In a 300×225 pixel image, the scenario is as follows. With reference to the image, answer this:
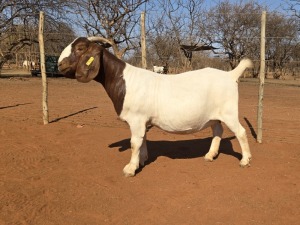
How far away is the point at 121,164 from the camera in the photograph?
208 inches

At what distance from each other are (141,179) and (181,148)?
170cm

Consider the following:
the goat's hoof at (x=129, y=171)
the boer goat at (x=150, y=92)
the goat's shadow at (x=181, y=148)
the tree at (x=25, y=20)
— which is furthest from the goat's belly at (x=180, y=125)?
the tree at (x=25, y=20)

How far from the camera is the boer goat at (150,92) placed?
4.56 metres

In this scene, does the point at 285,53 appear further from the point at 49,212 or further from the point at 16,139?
the point at 49,212

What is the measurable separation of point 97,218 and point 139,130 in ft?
5.07

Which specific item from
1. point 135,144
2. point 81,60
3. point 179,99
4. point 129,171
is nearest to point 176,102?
point 179,99

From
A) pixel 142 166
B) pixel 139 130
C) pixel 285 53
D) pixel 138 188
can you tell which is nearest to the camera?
pixel 138 188

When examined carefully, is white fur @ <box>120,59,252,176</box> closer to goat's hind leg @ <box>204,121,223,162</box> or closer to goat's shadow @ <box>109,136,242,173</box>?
goat's hind leg @ <box>204,121,223,162</box>

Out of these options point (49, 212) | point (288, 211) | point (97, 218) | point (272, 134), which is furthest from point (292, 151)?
point (49, 212)

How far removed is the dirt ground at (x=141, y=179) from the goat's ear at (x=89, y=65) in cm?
145

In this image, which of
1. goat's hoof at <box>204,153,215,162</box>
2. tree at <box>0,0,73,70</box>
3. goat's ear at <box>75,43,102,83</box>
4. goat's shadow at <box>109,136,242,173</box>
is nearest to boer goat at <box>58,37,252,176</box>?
goat's ear at <box>75,43,102,83</box>

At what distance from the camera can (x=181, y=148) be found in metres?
A: 6.19

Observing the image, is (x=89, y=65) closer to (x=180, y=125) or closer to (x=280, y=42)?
(x=180, y=125)

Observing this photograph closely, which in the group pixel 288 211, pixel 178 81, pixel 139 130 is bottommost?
pixel 288 211
